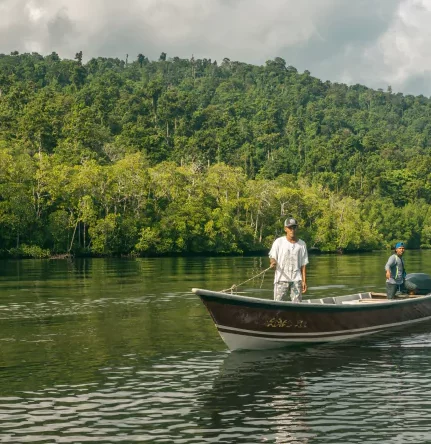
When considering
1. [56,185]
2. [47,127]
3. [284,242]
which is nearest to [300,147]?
[47,127]

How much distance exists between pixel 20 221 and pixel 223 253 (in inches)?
1063

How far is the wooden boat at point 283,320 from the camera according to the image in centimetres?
1833

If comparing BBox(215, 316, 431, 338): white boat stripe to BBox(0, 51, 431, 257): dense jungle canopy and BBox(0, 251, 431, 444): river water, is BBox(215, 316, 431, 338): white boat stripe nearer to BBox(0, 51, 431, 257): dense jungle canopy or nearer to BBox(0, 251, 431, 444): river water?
BBox(0, 251, 431, 444): river water

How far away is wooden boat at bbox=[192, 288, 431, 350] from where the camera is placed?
1833 centimetres

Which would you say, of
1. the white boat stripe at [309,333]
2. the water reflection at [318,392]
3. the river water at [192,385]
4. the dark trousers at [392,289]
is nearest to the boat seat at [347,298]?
the dark trousers at [392,289]

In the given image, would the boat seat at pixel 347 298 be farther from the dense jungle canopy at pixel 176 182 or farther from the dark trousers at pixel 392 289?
the dense jungle canopy at pixel 176 182

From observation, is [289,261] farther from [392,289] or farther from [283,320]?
[392,289]

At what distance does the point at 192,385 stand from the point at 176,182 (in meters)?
87.9

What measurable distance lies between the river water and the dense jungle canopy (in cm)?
6325

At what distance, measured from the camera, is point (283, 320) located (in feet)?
62.5

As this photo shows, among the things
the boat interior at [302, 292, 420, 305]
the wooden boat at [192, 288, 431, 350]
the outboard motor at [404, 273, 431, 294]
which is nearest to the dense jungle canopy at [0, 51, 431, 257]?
the boat interior at [302, 292, 420, 305]

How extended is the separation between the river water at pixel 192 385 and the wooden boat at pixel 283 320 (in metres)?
0.33

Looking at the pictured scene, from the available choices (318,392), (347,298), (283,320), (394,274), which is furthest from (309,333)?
(347,298)

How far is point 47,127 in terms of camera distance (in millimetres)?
114250
